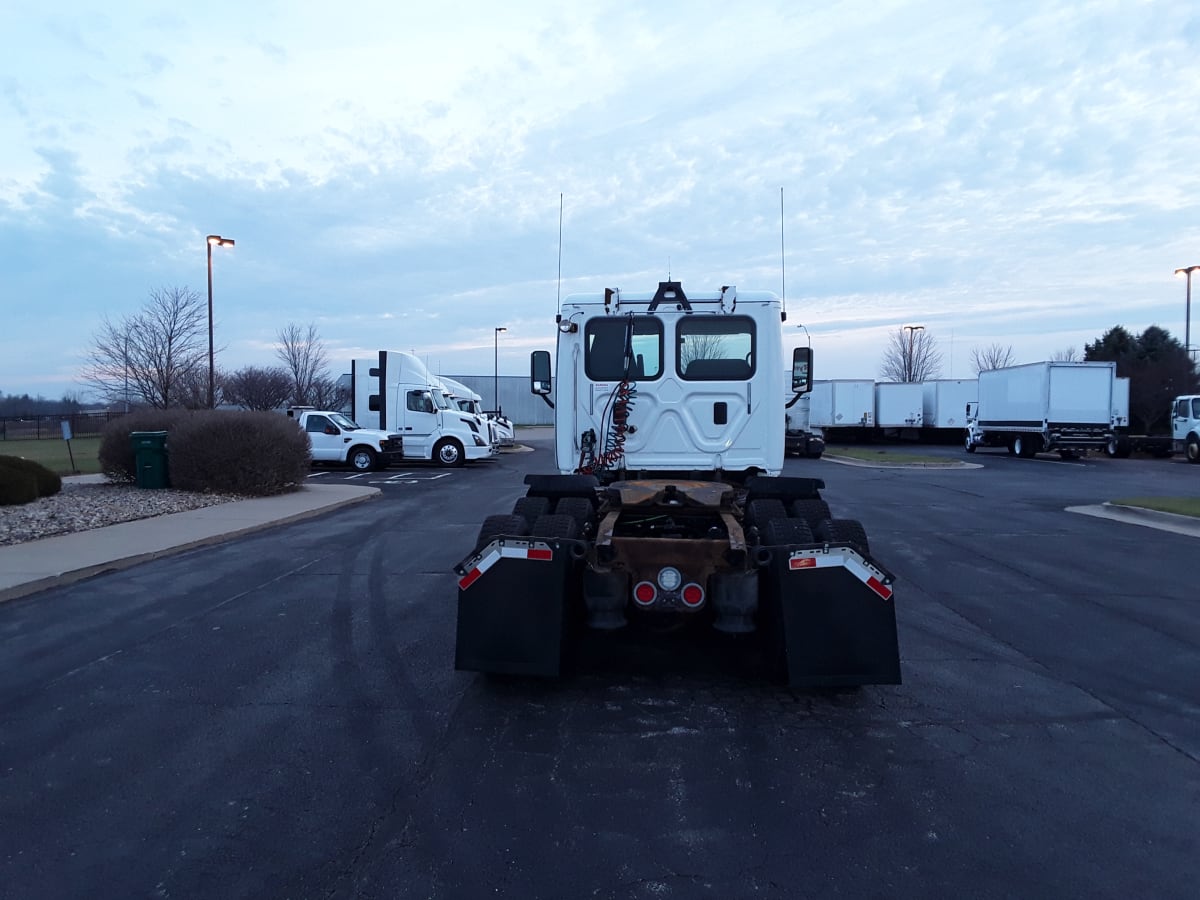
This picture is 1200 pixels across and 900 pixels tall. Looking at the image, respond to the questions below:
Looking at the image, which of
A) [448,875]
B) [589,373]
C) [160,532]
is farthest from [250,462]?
[448,875]

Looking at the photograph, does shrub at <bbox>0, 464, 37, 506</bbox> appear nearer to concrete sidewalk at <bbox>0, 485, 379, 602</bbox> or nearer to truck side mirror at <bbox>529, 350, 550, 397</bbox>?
concrete sidewalk at <bbox>0, 485, 379, 602</bbox>

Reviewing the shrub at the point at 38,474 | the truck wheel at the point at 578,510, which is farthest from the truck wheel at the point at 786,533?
the shrub at the point at 38,474

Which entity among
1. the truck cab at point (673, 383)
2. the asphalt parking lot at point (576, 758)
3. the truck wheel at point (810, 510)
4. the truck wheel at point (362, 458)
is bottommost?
the asphalt parking lot at point (576, 758)

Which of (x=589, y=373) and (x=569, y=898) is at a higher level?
(x=589, y=373)

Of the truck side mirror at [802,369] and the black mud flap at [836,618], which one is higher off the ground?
the truck side mirror at [802,369]

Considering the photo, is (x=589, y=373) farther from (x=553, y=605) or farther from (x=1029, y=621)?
(x=1029, y=621)

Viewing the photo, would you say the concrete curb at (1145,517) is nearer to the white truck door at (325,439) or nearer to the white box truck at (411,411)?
the white box truck at (411,411)

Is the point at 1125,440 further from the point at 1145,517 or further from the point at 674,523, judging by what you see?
the point at 674,523

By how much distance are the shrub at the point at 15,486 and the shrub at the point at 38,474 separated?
0.42 feet

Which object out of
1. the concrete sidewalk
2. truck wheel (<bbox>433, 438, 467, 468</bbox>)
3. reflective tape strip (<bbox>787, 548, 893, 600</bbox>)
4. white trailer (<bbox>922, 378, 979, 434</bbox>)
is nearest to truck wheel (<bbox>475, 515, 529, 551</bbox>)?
reflective tape strip (<bbox>787, 548, 893, 600</bbox>)

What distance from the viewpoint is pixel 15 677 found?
A: 656 centimetres

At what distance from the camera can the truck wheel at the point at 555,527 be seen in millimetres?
6344

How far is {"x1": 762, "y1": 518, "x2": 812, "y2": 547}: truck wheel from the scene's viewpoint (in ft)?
19.8

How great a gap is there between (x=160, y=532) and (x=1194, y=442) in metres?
33.8
